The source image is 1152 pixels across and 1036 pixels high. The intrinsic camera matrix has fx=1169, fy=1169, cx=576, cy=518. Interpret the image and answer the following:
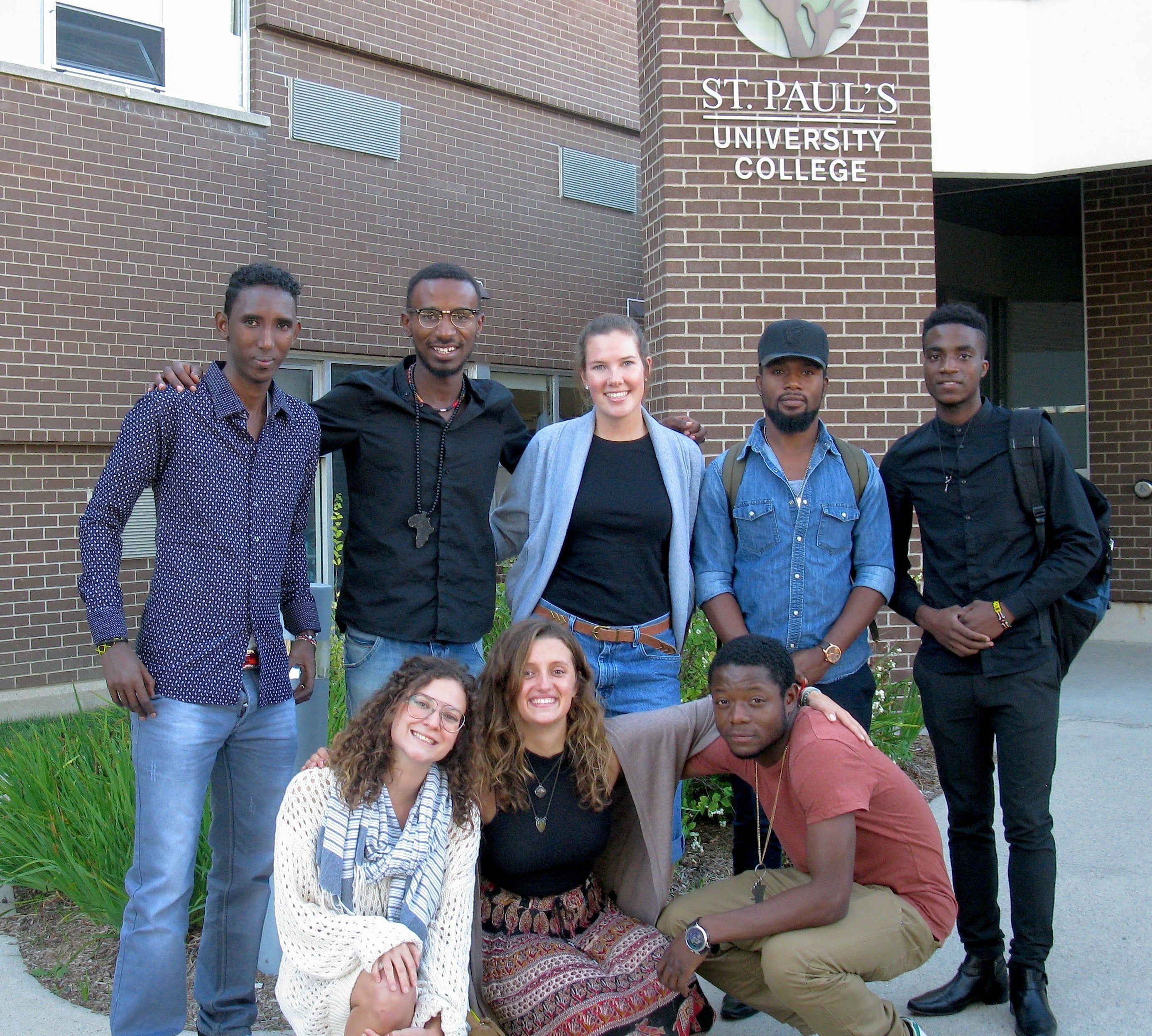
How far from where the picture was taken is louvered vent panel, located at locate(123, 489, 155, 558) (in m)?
8.70

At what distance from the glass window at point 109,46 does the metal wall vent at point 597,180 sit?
4.26 m

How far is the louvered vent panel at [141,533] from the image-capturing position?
8.70 m

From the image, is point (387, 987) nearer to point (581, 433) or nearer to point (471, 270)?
point (581, 433)

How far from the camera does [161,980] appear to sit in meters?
2.95

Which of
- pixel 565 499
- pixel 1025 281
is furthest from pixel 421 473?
pixel 1025 281

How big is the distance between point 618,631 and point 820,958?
42.7 inches

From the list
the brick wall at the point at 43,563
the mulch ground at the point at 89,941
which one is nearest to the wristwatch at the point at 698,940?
the mulch ground at the point at 89,941

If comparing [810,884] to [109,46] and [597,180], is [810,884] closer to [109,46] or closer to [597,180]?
[109,46]

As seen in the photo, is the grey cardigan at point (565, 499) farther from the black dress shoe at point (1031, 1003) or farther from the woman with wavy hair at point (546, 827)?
the black dress shoe at point (1031, 1003)

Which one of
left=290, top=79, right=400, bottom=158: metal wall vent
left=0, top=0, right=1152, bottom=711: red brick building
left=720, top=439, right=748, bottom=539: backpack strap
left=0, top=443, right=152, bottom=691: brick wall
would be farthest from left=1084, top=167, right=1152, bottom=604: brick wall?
left=0, top=443, right=152, bottom=691: brick wall

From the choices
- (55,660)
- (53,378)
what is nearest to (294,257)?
(53,378)

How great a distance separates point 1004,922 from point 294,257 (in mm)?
7716

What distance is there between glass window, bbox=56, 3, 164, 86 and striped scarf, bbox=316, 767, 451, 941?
7407 millimetres

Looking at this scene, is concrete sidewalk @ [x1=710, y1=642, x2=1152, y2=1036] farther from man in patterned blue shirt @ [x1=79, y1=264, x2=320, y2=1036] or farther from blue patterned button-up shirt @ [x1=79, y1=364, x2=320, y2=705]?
blue patterned button-up shirt @ [x1=79, y1=364, x2=320, y2=705]
